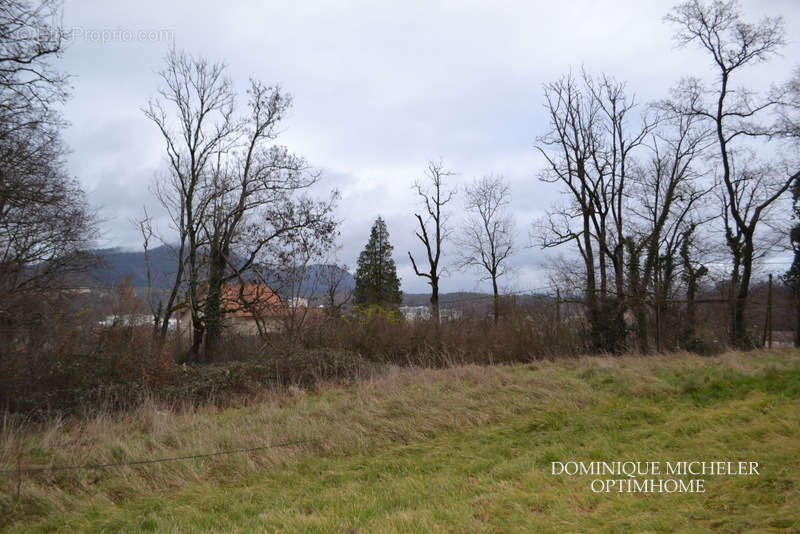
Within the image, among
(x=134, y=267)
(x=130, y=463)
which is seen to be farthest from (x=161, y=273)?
(x=130, y=463)

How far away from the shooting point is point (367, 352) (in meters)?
17.9

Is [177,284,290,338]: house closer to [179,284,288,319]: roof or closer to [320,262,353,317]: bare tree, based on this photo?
[179,284,288,319]: roof

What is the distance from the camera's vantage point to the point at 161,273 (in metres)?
21.7

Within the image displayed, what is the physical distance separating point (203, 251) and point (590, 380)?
17195mm

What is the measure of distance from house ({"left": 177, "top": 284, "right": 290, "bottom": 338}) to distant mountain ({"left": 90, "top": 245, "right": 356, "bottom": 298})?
30.5 inches

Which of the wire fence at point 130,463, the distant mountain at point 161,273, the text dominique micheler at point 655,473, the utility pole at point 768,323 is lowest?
the wire fence at point 130,463

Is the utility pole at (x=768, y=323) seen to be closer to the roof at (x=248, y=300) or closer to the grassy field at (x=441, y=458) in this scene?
the grassy field at (x=441, y=458)

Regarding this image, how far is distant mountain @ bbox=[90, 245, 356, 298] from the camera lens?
64.6 feet

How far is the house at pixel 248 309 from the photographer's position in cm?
1928

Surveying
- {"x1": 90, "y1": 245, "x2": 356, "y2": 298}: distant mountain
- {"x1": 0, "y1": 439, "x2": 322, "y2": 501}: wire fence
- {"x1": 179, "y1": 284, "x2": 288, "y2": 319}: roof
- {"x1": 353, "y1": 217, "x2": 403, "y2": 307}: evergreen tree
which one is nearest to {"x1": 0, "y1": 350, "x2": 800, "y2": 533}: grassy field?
{"x1": 0, "y1": 439, "x2": 322, "y2": 501}: wire fence

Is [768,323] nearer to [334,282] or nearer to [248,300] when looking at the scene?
[334,282]

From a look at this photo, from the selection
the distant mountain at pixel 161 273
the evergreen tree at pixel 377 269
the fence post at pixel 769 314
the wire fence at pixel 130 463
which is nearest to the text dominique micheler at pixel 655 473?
the wire fence at pixel 130 463

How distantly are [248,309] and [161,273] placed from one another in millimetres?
4624

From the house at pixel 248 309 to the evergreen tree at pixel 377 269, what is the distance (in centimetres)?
1942
